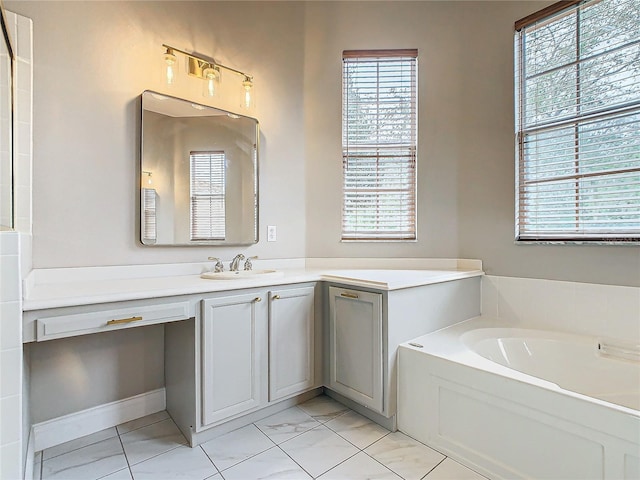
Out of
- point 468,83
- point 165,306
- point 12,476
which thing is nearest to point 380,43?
point 468,83

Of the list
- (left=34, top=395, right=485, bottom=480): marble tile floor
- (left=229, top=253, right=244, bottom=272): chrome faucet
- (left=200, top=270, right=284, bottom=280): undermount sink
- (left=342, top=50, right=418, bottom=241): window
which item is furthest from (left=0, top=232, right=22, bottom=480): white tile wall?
(left=342, top=50, right=418, bottom=241): window

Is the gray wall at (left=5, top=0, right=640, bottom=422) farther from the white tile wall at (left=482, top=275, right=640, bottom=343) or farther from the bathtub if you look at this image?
the bathtub

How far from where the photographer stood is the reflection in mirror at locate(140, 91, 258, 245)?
206 centimetres

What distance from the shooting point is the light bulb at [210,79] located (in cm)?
226

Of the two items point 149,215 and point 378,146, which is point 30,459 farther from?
point 378,146

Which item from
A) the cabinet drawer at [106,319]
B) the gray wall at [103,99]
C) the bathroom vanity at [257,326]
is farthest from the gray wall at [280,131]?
the cabinet drawer at [106,319]

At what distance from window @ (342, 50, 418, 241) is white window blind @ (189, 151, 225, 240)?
3.17 ft

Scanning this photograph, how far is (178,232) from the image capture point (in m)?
2.16

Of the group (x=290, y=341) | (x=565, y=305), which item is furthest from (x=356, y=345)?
(x=565, y=305)

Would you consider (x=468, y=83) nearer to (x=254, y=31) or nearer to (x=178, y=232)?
(x=254, y=31)

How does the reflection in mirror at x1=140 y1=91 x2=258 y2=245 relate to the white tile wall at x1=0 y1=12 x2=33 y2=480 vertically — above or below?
above

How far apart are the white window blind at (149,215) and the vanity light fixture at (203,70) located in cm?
69

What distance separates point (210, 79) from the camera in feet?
7.48

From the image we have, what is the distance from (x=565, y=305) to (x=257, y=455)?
199 cm
